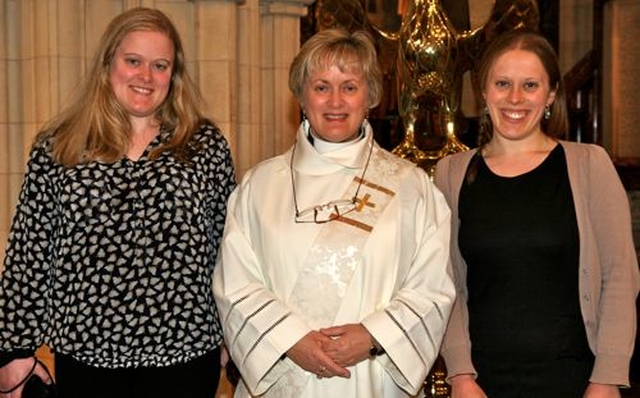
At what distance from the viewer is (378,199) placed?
9.89 feet

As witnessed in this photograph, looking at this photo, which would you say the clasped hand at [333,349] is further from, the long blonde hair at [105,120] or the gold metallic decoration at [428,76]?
the gold metallic decoration at [428,76]

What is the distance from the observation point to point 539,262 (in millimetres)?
2781

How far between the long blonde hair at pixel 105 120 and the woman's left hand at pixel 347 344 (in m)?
0.64

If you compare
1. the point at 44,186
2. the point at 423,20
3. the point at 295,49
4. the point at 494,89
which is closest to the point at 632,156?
the point at 295,49

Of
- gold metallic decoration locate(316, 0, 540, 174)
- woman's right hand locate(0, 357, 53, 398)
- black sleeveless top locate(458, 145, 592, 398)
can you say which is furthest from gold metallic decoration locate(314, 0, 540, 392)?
woman's right hand locate(0, 357, 53, 398)

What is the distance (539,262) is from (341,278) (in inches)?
21.2

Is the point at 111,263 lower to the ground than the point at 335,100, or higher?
lower

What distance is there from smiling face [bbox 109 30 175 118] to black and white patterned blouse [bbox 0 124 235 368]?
13cm

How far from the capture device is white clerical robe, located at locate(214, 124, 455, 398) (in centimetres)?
292

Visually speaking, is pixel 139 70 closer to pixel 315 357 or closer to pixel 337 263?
pixel 337 263

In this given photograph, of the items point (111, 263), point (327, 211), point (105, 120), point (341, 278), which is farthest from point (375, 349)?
point (105, 120)

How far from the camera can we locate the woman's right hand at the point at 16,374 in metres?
2.98

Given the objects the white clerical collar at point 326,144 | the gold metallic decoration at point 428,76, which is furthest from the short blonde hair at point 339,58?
the gold metallic decoration at point 428,76

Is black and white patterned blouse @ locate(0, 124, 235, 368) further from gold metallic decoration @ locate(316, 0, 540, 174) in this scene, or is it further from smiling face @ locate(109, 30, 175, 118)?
gold metallic decoration @ locate(316, 0, 540, 174)
